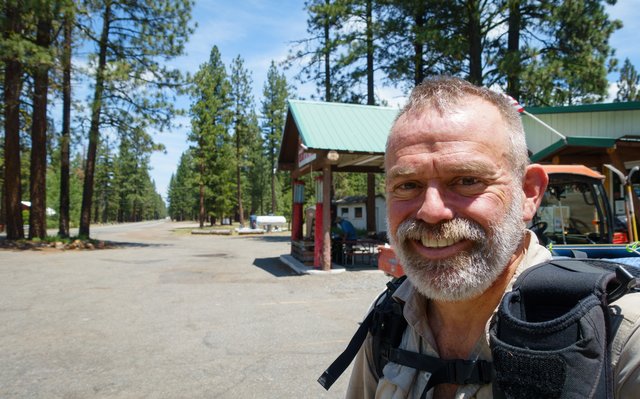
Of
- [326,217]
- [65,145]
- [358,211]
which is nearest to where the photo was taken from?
[326,217]

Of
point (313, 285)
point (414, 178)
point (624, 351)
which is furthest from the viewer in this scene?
point (313, 285)

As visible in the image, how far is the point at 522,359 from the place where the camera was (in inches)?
44.6

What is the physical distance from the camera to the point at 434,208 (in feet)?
5.03

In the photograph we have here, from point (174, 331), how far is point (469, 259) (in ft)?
21.1

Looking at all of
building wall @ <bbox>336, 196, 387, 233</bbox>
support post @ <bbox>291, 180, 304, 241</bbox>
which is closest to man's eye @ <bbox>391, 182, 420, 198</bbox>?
support post @ <bbox>291, 180, 304, 241</bbox>

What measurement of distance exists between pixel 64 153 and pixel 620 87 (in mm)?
36458

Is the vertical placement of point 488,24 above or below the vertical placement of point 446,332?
above

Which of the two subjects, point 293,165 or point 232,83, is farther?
point 232,83

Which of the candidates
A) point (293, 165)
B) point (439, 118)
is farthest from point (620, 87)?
point (439, 118)

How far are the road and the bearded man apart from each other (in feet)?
10.9

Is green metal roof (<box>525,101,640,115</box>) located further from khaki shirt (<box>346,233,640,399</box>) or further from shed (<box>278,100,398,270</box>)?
khaki shirt (<box>346,233,640,399</box>)

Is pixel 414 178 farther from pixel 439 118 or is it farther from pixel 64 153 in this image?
pixel 64 153

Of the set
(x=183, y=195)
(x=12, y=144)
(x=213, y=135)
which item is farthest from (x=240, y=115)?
(x=183, y=195)

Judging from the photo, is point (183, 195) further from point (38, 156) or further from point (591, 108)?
point (591, 108)
